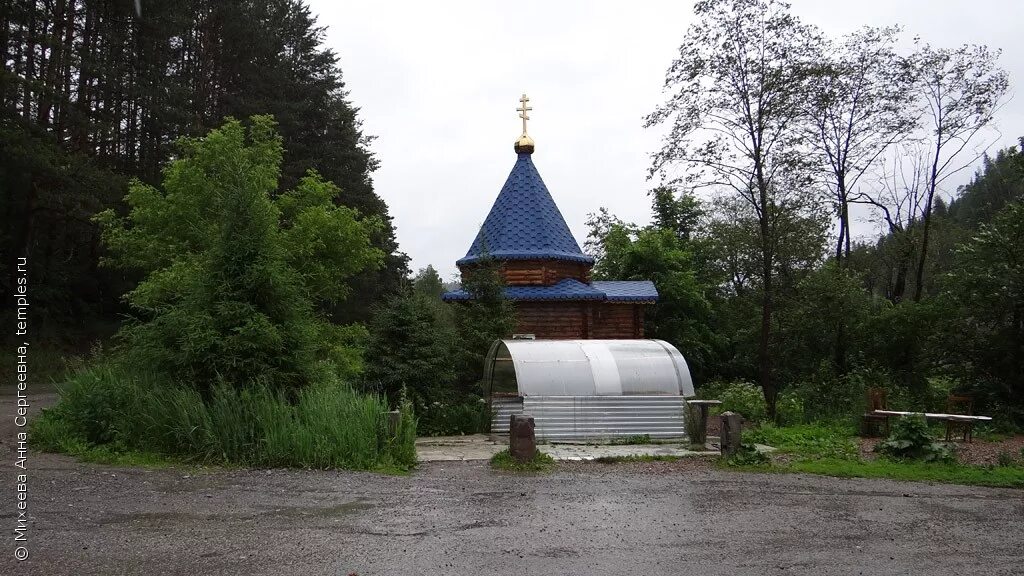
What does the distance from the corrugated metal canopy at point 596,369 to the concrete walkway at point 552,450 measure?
1.12 m

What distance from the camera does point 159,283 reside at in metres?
16.6

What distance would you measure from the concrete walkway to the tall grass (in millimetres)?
1127

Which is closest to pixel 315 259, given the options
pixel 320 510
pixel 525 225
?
pixel 525 225

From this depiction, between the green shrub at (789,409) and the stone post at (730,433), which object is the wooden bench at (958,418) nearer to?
the green shrub at (789,409)

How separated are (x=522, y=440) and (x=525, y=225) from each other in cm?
1276

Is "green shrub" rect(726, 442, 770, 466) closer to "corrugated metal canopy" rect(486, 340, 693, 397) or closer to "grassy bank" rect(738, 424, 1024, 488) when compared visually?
"grassy bank" rect(738, 424, 1024, 488)

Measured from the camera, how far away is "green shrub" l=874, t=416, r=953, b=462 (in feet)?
36.0

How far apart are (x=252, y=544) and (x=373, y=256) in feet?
49.2

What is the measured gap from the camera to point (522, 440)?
10820mm

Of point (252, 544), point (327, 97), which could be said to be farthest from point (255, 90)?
point (252, 544)

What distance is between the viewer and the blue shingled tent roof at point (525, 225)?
22.2 metres

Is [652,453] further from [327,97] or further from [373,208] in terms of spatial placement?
[327,97]

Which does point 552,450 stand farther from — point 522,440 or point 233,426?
point 233,426

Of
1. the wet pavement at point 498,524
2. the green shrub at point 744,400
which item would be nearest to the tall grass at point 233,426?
the wet pavement at point 498,524
